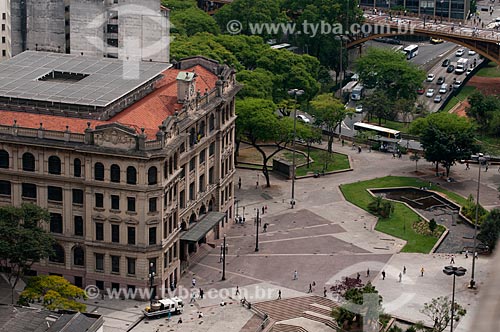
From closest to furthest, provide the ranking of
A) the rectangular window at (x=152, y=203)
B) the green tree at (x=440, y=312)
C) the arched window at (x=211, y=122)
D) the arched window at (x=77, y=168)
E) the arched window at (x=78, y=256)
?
the green tree at (x=440, y=312), the rectangular window at (x=152, y=203), the arched window at (x=77, y=168), the arched window at (x=78, y=256), the arched window at (x=211, y=122)

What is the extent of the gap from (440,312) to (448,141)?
176 ft

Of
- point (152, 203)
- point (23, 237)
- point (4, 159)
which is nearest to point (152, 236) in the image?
point (152, 203)

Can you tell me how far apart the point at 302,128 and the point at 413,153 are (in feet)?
72.9

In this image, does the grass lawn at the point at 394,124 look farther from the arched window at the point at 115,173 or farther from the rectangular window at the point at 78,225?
the arched window at the point at 115,173

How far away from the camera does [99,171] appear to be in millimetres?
92062

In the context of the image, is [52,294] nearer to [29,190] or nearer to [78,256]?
[78,256]

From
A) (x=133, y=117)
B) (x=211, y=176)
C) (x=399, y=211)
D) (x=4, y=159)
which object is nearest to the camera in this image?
(x=4, y=159)

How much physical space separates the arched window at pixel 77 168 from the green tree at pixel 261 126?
44.1 m

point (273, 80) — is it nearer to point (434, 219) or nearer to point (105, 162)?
point (434, 219)

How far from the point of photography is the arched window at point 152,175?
90750mm

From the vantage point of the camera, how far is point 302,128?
5576 inches

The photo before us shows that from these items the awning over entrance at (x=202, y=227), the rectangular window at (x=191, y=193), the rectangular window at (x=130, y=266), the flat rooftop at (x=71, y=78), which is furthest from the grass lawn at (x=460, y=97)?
the rectangular window at (x=130, y=266)

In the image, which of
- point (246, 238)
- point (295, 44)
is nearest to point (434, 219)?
point (246, 238)

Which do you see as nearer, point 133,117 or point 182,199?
point 133,117
